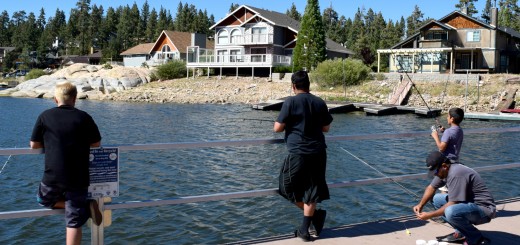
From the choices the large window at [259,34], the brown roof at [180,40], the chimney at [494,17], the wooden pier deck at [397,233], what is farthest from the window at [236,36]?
the wooden pier deck at [397,233]

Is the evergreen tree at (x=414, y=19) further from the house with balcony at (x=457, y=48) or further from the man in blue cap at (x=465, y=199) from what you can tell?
the man in blue cap at (x=465, y=199)

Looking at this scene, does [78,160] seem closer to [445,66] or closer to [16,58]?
[445,66]

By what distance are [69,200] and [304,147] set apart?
219 centimetres

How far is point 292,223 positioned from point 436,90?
38.5 metres

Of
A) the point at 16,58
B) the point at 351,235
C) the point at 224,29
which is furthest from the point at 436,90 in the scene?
the point at 16,58

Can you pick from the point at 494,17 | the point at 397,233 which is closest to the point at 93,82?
the point at 494,17

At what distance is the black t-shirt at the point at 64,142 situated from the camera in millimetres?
4254

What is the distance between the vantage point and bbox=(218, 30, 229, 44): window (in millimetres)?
65500

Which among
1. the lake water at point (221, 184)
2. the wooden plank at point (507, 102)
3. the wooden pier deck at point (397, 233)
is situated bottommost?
the lake water at point (221, 184)

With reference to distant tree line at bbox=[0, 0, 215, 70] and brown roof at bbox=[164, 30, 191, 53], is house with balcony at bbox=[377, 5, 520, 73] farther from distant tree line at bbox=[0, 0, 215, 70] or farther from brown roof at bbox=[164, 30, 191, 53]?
distant tree line at bbox=[0, 0, 215, 70]

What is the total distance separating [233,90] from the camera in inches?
2167

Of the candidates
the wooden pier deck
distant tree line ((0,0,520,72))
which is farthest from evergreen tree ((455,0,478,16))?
the wooden pier deck

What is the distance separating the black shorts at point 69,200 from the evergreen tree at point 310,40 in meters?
51.7

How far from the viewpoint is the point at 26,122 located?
3244cm
